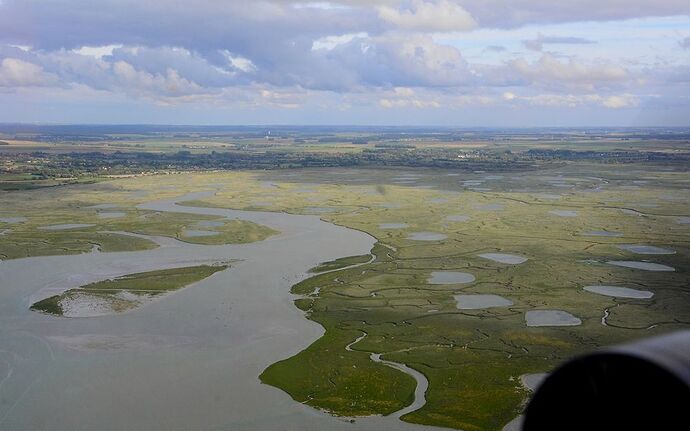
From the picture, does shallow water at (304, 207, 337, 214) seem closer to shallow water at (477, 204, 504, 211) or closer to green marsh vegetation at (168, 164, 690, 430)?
green marsh vegetation at (168, 164, 690, 430)

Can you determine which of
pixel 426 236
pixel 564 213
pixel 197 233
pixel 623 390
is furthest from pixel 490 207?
pixel 623 390

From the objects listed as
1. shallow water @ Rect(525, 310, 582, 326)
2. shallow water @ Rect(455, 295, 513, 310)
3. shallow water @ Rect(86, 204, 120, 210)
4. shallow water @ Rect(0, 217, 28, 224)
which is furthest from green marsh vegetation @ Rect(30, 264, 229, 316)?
shallow water @ Rect(86, 204, 120, 210)

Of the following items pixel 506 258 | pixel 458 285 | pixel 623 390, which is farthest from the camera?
pixel 506 258

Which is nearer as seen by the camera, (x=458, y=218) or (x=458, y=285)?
(x=458, y=285)

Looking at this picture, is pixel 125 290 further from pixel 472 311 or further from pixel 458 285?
pixel 472 311

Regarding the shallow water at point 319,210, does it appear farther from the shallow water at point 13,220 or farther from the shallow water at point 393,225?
the shallow water at point 13,220

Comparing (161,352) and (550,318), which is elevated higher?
(550,318)

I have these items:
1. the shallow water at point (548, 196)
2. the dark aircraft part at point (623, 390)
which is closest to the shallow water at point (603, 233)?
the shallow water at point (548, 196)
